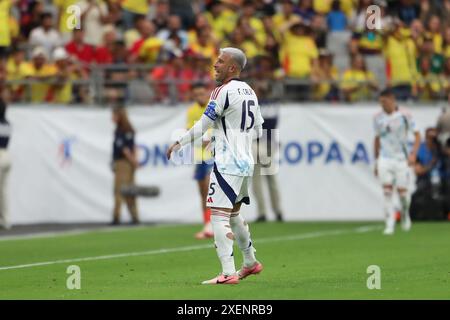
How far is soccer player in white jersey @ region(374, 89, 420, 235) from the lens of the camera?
70.4ft

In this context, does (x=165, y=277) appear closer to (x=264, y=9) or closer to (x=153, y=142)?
(x=153, y=142)

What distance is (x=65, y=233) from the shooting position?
2262 cm

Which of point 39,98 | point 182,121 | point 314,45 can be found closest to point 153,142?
point 182,121

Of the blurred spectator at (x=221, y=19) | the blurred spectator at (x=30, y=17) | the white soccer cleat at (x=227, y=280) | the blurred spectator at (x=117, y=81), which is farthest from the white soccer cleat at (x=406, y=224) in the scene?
the blurred spectator at (x=30, y=17)

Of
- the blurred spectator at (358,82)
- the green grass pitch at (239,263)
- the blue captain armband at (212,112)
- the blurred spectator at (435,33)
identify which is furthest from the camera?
the blurred spectator at (435,33)

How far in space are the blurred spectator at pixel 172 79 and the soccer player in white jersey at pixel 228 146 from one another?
13.2 meters

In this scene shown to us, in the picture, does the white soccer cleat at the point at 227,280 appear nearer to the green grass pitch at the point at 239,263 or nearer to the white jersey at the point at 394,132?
Result: the green grass pitch at the point at 239,263

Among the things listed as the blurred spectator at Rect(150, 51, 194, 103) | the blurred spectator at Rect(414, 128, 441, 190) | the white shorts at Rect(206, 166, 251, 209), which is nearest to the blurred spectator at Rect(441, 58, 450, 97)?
the blurred spectator at Rect(414, 128, 441, 190)

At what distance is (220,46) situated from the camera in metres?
26.7

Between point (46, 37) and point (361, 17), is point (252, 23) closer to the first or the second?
point (361, 17)

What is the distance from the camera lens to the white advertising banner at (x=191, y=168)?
2586 cm

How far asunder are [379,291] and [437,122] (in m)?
13.3

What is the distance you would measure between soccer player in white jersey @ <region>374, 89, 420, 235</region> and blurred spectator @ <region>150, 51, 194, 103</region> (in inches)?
221

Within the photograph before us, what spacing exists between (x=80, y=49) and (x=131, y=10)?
2.29 m
